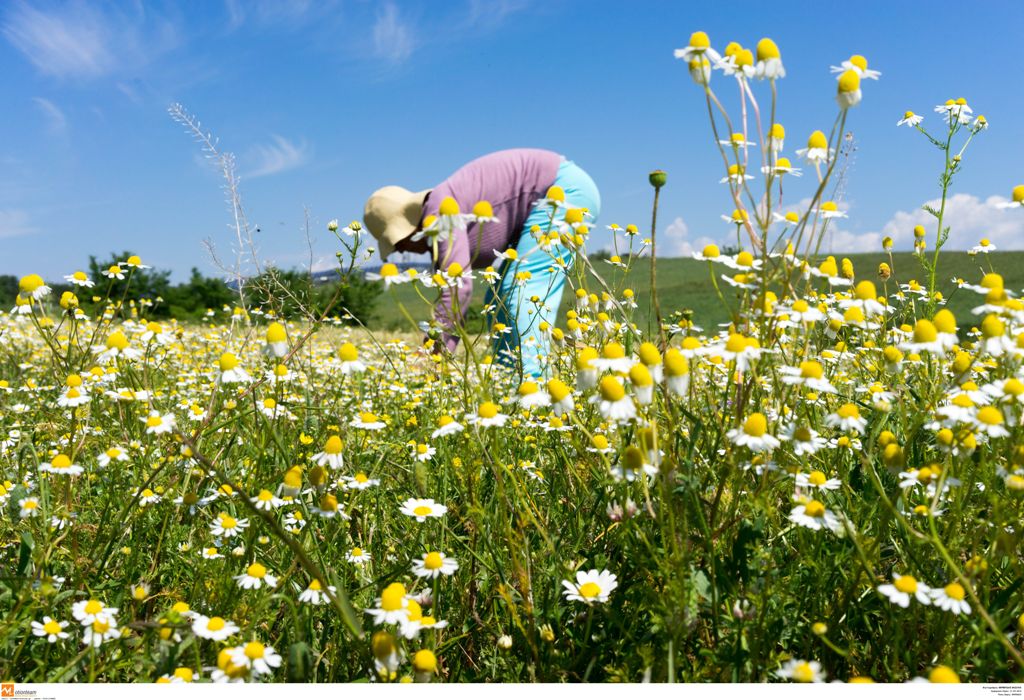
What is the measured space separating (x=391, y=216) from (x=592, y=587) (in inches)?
218

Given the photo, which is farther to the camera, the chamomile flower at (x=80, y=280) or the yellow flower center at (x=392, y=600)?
the chamomile flower at (x=80, y=280)

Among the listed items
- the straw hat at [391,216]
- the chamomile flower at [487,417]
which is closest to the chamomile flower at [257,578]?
the chamomile flower at [487,417]

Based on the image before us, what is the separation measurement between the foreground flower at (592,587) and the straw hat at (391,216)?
5349mm

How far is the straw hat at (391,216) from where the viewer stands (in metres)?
6.65

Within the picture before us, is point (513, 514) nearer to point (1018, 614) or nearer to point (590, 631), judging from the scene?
point (590, 631)

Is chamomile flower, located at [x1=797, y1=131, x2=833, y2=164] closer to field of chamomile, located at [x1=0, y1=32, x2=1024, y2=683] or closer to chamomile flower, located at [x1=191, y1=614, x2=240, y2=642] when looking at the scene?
field of chamomile, located at [x1=0, y1=32, x2=1024, y2=683]

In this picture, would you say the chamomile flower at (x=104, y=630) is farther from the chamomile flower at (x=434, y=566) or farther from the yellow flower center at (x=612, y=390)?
the yellow flower center at (x=612, y=390)

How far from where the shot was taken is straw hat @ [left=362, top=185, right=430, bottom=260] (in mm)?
6648

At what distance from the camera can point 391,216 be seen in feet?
21.8

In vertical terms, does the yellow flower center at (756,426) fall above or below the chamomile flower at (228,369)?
below

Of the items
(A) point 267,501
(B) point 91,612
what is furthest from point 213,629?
(A) point 267,501

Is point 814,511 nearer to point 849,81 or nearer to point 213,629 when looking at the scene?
point 849,81

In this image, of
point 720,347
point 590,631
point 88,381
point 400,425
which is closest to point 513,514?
point 590,631

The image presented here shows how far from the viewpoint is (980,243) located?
3605 mm
